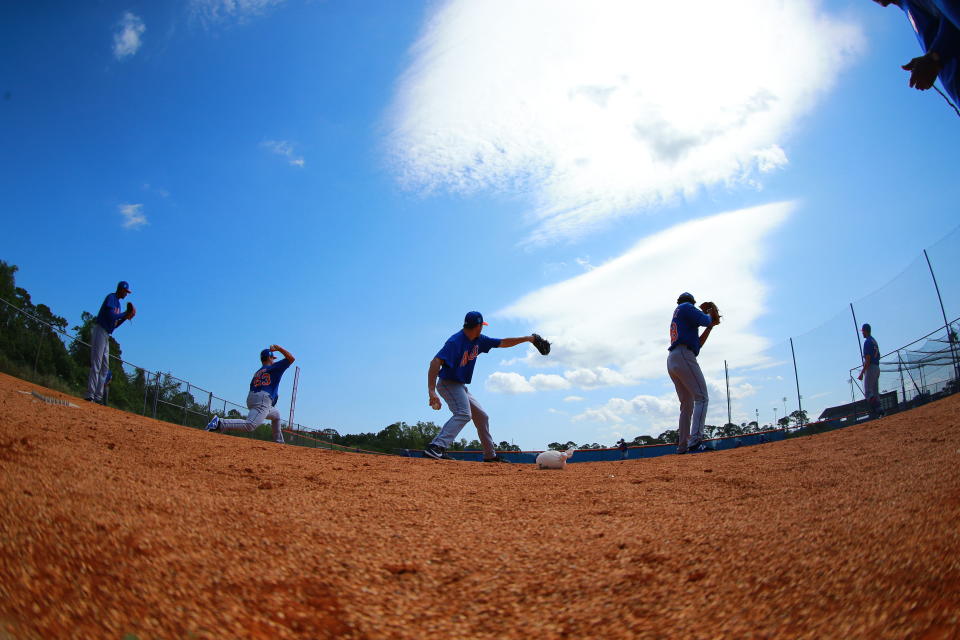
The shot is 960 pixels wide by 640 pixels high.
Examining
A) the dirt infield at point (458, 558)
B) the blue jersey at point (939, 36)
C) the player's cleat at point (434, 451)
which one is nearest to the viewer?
the dirt infield at point (458, 558)

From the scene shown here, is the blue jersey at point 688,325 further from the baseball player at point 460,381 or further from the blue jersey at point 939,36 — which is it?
the blue jersey at point 939,36

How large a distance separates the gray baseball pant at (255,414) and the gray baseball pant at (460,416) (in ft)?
11.3

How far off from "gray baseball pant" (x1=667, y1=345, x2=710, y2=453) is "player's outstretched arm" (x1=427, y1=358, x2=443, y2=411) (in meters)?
3.32

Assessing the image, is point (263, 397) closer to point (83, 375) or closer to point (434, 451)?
point (434, 451)

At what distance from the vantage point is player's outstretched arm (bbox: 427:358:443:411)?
23.1 feet

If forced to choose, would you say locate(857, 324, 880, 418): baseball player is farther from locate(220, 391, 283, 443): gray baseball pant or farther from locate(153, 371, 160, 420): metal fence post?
locate(153, 371, 160, 420): metal fence post

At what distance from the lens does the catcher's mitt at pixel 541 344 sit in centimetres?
771

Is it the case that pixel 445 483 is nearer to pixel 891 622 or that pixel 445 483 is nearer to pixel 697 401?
pixel 891 622

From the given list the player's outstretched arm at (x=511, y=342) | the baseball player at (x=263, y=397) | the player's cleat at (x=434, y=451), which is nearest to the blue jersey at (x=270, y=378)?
the baseball player at (x=263, y=397)

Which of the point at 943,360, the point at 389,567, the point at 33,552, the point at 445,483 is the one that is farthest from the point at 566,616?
the point at 943,360

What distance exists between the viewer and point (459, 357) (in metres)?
7.31

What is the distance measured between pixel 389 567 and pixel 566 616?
620 mm

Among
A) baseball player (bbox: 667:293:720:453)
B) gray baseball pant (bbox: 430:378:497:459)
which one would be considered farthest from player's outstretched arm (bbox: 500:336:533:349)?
Answer: baseball player (bbox: 667:293:720:453)

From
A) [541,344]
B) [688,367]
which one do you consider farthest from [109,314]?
[688,367]
